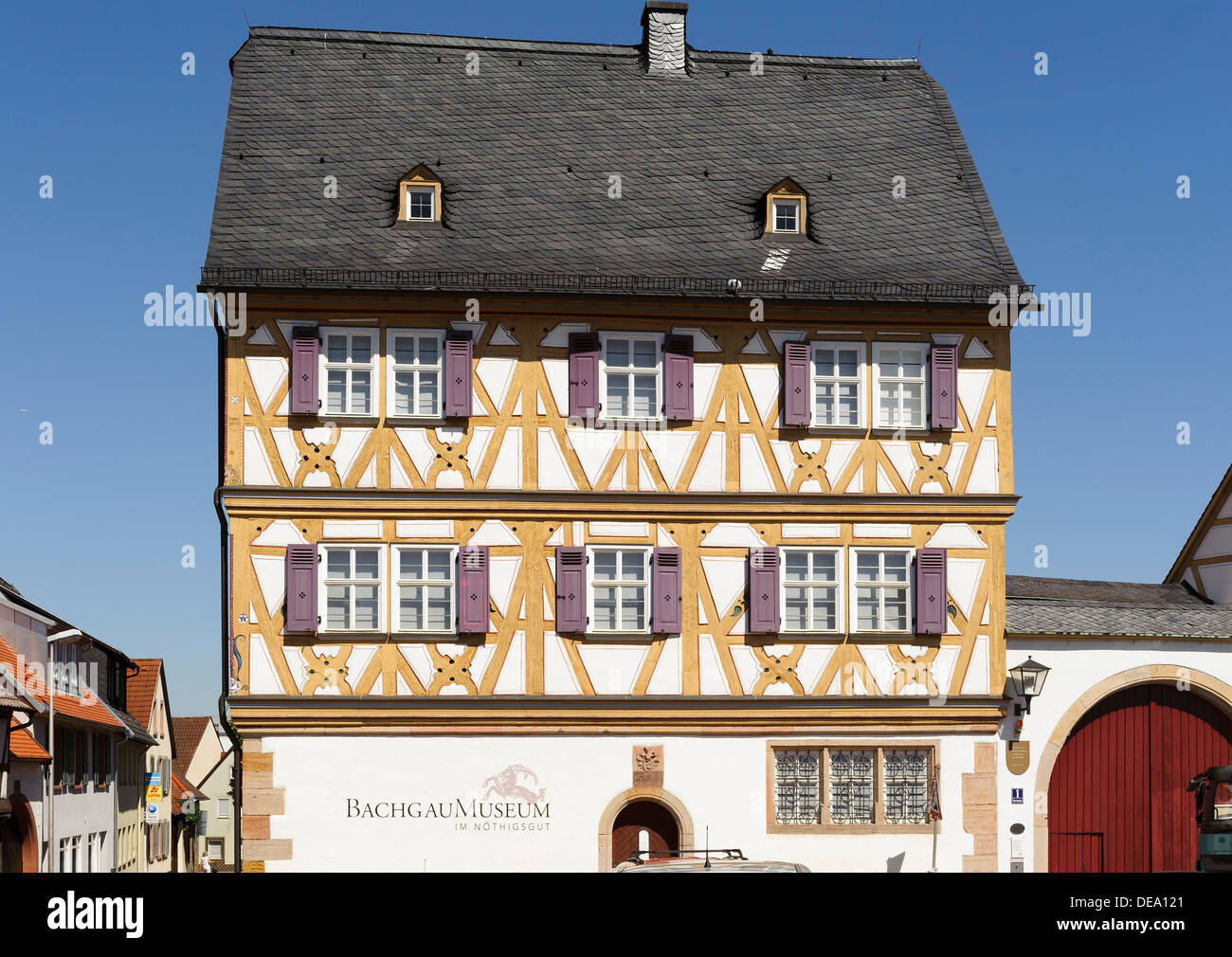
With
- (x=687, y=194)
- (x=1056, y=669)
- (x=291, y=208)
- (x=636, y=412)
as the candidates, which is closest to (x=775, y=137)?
(x=687, y=194)

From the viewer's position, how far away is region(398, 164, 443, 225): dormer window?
25.5 m

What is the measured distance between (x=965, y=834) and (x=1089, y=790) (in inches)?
88.9

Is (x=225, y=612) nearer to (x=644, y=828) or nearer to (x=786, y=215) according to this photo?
(x=644, y=828)

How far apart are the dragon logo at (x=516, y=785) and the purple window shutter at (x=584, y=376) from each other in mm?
5315

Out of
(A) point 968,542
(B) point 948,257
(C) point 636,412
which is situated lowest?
(A) point 968,542

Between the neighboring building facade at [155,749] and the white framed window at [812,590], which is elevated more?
the white framed window at [812,590]

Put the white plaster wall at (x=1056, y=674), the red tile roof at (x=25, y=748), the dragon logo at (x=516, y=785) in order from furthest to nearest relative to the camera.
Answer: the red tile roof at (x=25, y=748), the white plaster wall at (x=1056, y=674), the dragon logo at (x=516, y=785)

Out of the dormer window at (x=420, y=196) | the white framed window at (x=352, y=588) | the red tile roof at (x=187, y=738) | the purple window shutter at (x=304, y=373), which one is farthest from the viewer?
the red tile roof at (x=187, y=738)

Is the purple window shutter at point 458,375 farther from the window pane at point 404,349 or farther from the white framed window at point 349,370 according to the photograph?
the white framed window at point 349,370

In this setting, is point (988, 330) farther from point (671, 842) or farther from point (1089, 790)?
point (671, 842)

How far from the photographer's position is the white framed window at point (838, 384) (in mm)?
24922

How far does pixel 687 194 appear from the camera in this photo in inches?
1052

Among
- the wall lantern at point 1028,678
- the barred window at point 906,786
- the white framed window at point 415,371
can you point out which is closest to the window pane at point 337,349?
the white framed window at point 415,371
